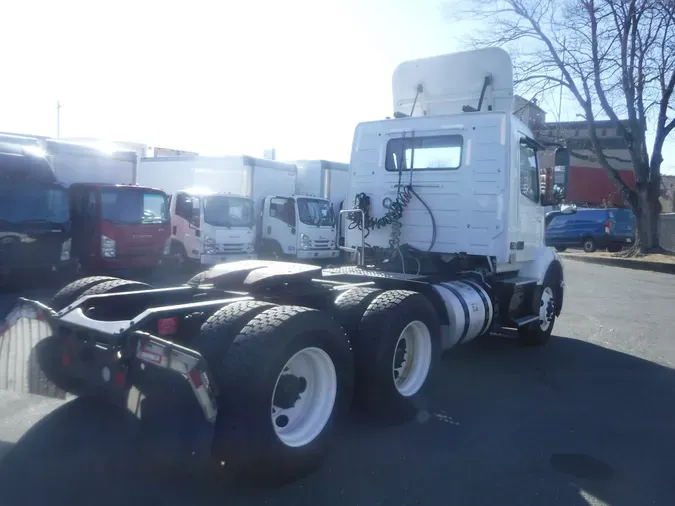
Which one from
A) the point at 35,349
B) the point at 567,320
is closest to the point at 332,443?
the point at 35,349

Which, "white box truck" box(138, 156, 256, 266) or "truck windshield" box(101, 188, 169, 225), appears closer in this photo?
"truck windshield" box(101, 188, 169, 225)

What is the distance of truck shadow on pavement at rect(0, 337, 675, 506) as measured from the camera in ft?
11.9

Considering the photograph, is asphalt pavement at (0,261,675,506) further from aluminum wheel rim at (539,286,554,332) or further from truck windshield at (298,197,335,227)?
truck windshield at (298,197,335,227)

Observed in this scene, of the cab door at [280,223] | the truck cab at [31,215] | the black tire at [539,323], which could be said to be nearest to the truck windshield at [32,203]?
the truck cab at [31,215]

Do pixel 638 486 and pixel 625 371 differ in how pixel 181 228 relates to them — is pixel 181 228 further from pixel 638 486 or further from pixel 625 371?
pixel 638 486

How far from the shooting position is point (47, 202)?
10953 mm

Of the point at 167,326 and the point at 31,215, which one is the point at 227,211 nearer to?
the point at 31,215

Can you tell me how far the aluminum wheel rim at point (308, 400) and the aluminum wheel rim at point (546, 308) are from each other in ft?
15.3

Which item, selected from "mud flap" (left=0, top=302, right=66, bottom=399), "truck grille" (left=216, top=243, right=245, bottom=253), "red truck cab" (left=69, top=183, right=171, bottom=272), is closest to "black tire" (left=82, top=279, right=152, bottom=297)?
"mud flap" (left=0, top=302, right=66, bottom=399)

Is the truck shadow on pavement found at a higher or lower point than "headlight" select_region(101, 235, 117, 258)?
lower

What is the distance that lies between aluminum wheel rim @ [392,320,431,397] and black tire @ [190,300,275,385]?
1692 millimetres

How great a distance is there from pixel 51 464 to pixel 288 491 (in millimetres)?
1619

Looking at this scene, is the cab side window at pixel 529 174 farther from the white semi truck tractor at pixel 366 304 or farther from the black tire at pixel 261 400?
the black tire at pixel 261 400

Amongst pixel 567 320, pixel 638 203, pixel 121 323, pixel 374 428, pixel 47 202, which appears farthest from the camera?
pixel 638 203
